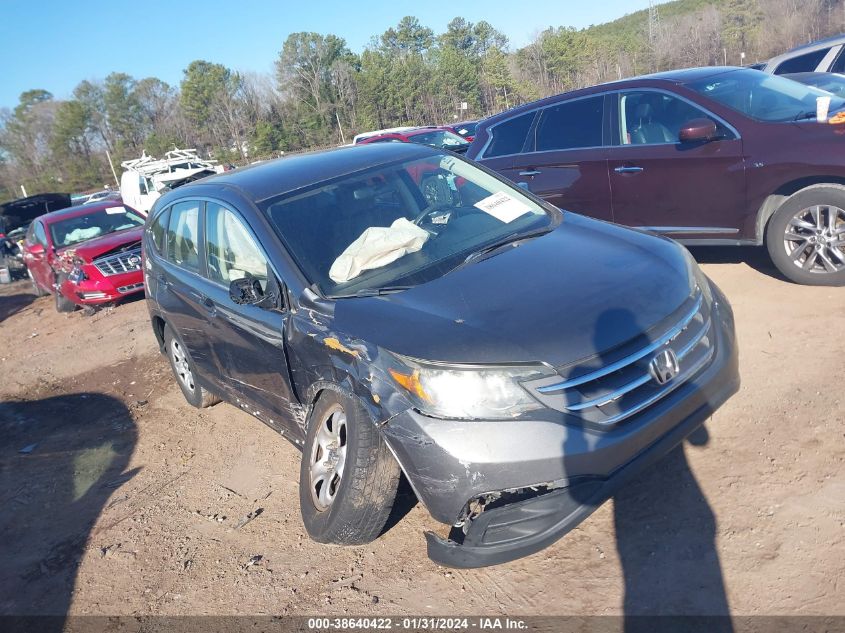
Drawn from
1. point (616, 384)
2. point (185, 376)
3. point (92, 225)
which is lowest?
point (185, 376)

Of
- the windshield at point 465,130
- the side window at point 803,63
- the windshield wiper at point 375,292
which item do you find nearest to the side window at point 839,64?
the side window at point 803,63

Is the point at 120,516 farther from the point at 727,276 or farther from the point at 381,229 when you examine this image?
the point at 727,276

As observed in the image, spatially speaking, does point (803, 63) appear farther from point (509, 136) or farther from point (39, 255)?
point (39, 255)

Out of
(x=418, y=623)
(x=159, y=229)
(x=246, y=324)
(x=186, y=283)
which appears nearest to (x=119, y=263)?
(x=159, y=229)

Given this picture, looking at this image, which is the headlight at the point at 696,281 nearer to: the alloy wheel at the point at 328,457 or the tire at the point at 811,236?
the alloy wheel at the point at 328,457

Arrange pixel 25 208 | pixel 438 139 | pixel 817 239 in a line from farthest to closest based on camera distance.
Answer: pixel 438 139 < pixel 25 208 < pixel 817 239

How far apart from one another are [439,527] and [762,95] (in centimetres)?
463

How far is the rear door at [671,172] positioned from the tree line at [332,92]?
136 ft

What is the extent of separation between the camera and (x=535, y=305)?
9.70 ft

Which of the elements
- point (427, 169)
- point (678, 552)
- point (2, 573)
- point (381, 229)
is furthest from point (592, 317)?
point (2, 573)

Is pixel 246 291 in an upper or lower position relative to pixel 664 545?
upper

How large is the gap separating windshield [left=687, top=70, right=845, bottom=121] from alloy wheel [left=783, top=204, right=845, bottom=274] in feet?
2.71

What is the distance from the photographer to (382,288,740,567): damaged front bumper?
2576 millimetres

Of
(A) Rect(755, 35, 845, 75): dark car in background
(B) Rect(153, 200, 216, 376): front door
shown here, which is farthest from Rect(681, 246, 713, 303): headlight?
(A) Rect(755, 35, 845, 75): dark car in background
